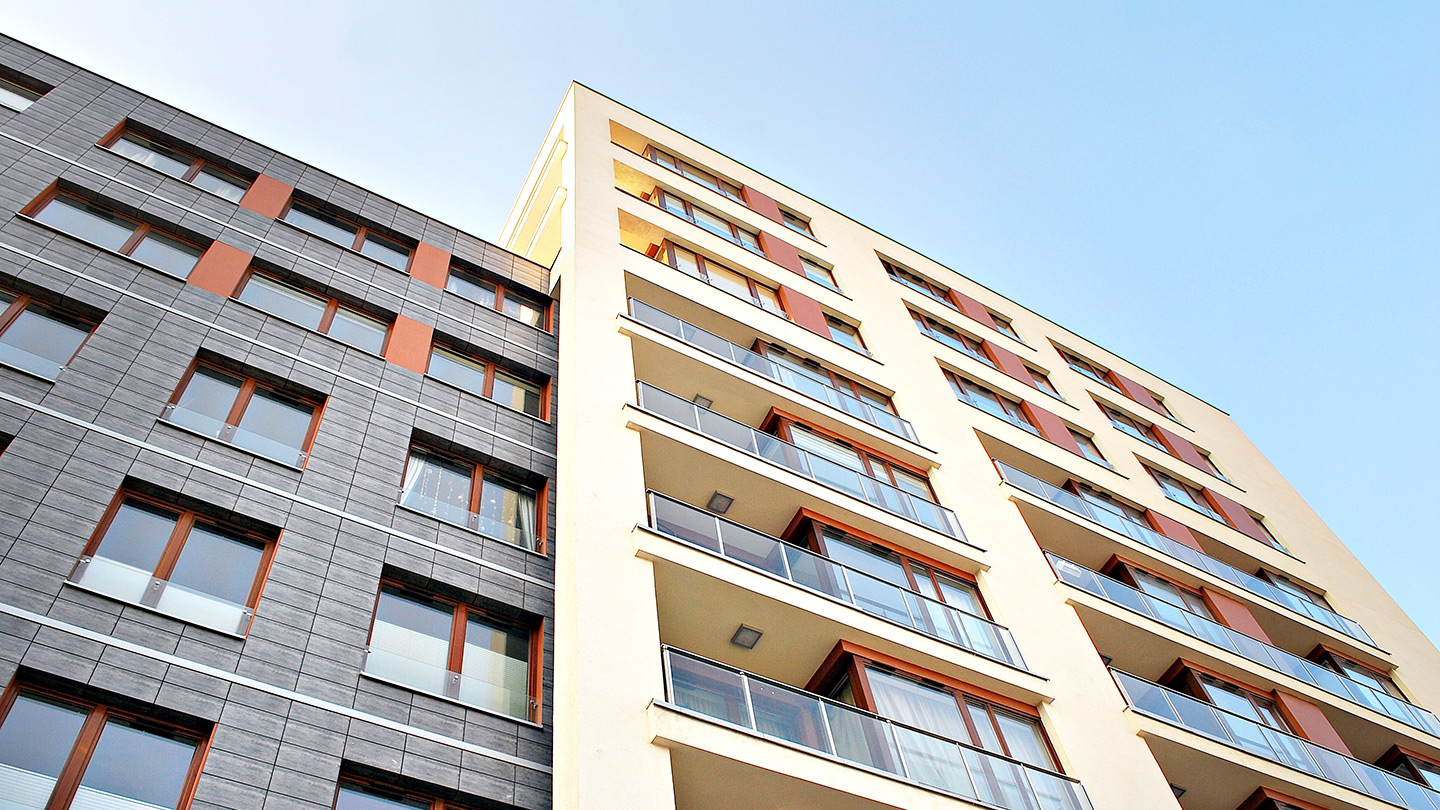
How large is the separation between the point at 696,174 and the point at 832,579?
1691cm

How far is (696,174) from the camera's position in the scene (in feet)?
94.9

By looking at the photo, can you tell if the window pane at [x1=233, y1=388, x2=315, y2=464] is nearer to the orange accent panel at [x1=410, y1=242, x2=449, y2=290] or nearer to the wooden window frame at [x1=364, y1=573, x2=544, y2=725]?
the wooden window frame at [x1=364, y1=573, x2=544, y2=725]

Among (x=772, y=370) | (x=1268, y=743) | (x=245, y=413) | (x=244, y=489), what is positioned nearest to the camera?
(x=244, y=489)

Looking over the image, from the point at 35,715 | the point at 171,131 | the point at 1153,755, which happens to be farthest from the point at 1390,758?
the point at 171,131

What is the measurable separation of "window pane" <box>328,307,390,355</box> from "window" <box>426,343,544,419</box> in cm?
99

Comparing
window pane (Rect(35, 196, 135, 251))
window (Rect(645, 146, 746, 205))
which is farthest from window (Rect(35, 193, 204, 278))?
window (Rect(645, 146, 746, 205))

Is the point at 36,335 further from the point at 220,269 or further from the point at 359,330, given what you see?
the point at 359,330

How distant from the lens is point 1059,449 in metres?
25.0

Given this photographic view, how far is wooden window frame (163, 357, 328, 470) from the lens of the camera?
1353 centimetres

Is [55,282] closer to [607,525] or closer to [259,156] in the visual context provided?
[259,156]

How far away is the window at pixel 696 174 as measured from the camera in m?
28.3

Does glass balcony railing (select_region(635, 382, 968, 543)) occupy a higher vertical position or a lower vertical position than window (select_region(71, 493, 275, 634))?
higher

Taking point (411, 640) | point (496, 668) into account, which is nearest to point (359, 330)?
point (411, 640)

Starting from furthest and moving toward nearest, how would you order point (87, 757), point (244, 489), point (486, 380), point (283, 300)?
point (486, 380) → point (283, 300) → point (244, 489) → point (87, 757)
